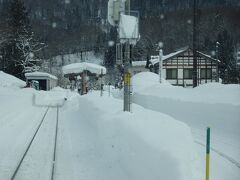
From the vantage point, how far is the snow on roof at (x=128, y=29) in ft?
46.1

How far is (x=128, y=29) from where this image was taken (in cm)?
1423

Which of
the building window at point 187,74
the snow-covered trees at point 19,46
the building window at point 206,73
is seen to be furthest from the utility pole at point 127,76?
the snow-covered trees at point 19,46

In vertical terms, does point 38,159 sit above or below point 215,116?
below

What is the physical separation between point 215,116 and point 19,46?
58009 mm

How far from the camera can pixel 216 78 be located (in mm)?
52344

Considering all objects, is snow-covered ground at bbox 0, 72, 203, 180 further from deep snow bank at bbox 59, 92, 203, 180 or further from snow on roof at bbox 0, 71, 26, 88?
snow on roof at bbox 0, 71, 26, 88

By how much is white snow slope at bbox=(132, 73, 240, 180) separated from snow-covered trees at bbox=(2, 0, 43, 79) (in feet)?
153

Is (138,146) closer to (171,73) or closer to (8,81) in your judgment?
(171,73)

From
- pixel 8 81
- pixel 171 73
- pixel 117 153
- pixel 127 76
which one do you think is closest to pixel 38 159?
pixel 117 153

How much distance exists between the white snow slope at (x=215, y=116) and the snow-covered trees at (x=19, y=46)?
46709mm

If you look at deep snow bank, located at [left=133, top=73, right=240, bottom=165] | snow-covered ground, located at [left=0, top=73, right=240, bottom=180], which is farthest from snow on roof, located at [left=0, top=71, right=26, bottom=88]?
snow-covered ground, located at [left=0, top=73, right=240, bottom=180]

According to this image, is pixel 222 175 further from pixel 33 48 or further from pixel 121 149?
pixel 33 48

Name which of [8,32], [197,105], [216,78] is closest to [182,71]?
[216,78]

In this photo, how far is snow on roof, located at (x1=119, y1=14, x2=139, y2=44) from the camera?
1404 cm
